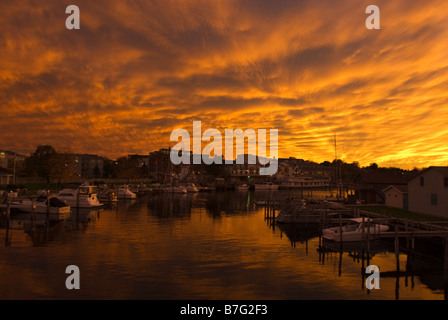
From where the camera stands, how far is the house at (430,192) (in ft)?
130

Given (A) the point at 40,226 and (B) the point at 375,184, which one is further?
(B) the point at 375,184

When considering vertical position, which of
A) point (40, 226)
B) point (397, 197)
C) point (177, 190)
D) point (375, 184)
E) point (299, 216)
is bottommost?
point (40, 226)

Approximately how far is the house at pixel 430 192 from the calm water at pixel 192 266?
30.8 feet

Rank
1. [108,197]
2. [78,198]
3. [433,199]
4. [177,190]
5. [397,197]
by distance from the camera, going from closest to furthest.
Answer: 1. [433,199]
2. [397,197]
3. [78,198]
4. [108,197]
5. [177,190]

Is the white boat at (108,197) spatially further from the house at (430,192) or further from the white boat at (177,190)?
the house at (430,192)

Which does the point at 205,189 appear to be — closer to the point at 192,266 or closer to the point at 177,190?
the point at 177,190

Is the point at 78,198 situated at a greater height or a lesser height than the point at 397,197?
lesser

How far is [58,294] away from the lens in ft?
67.6

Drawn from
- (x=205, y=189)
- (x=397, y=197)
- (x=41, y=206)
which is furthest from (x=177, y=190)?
(x=397, y=197)

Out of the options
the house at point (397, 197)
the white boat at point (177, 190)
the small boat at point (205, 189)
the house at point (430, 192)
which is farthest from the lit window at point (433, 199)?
the small boat at point (205, 189)

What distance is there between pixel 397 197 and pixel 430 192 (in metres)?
10.6

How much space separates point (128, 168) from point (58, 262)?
137m

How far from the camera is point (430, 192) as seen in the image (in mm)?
41938
